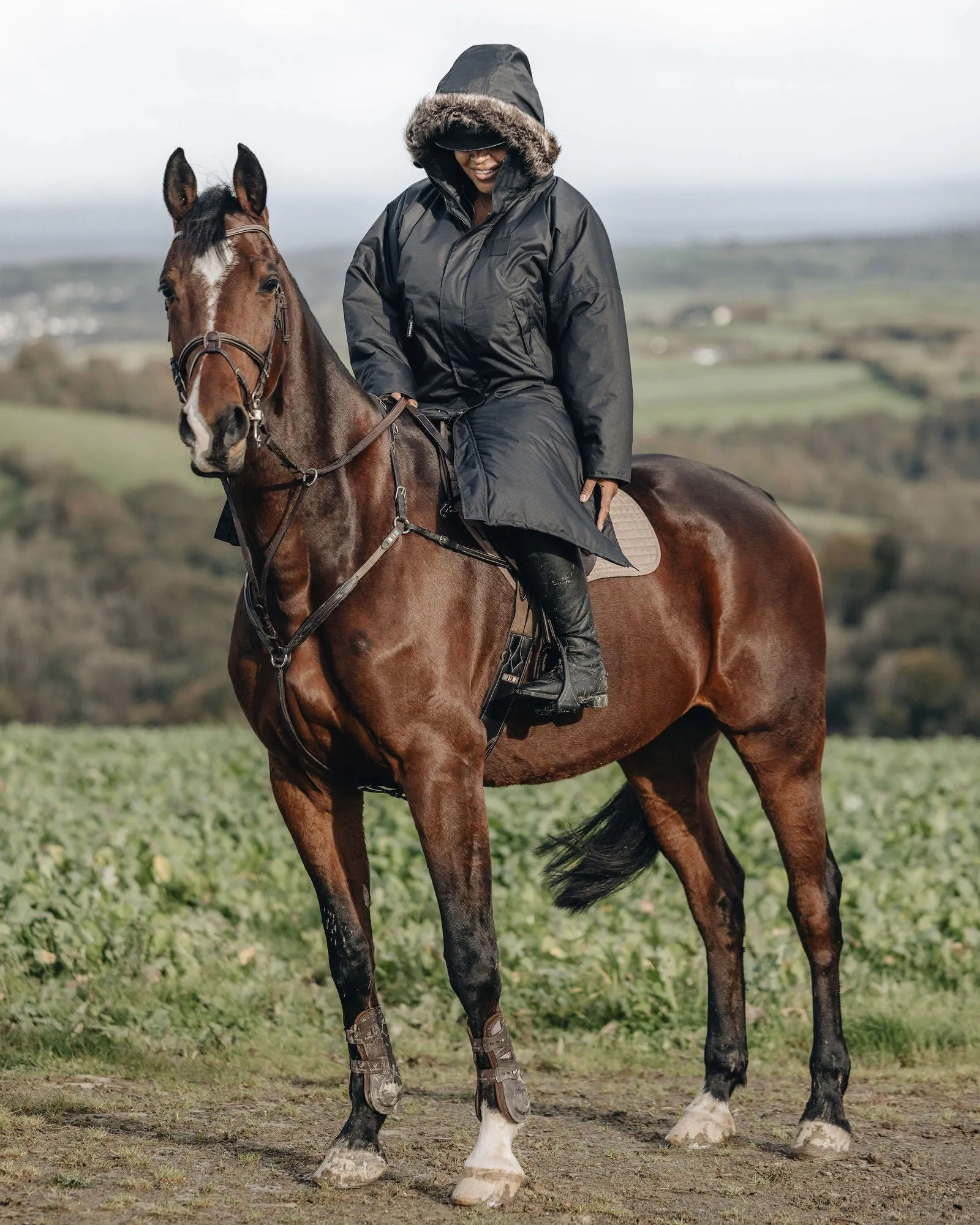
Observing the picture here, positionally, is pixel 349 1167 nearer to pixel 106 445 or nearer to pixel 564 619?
pixel 564 619

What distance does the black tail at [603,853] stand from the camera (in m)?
6.88

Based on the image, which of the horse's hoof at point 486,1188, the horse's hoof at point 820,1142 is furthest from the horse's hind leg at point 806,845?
the horse's hoof at point 486,1188

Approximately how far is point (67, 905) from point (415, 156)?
4371 millimetres

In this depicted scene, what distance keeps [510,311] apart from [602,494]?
768 mm

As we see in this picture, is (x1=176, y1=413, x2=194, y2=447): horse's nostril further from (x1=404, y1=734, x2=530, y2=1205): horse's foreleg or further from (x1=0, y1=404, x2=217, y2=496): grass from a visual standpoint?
(x1=0, y1=404, x2=217, y2=496): grass

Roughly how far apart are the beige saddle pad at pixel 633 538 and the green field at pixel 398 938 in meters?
2.70

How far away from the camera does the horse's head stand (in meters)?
4.43

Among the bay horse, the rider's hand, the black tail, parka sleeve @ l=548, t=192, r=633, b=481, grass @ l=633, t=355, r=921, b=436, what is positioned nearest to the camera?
the bay horse

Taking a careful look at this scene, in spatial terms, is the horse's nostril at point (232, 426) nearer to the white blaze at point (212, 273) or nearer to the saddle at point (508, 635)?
the white blaze at point (212, 273)

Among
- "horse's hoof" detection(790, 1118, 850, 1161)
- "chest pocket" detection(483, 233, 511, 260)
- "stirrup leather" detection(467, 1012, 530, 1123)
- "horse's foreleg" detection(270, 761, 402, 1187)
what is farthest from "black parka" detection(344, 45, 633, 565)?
"horse's hoof" detection(790, 1118, 850, 1161)

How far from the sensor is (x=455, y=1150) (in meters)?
5.65

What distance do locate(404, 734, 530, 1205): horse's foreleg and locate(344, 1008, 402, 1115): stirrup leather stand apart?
0.35 metres

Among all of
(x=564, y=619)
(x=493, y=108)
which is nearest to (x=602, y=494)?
(x=564, y=619)

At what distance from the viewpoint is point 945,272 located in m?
120
